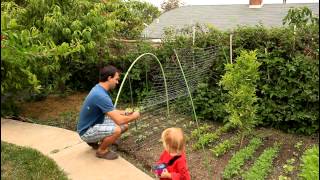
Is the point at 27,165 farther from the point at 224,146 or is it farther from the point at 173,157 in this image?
the point at 224,146

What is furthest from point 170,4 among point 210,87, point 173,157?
point 173,157

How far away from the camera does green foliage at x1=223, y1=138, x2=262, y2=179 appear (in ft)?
17.8

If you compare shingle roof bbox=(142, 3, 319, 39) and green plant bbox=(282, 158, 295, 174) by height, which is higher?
shingle roof bbox=(142, 3, 319, 39)

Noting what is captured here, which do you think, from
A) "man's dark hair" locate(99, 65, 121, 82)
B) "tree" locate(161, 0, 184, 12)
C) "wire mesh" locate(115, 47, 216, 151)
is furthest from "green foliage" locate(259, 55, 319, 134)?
"tree" locate(161, 0, 184, 12)

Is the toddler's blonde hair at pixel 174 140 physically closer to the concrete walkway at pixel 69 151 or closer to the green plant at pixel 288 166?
the concrete walkway at pixel 69 151

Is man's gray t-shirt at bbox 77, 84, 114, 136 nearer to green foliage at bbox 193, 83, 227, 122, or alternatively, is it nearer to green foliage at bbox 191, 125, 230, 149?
green foliage at bbox 191, 125, 230, 149

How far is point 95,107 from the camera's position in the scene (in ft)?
17.4

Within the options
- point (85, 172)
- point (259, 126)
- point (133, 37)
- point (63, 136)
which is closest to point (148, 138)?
point (63, 136)

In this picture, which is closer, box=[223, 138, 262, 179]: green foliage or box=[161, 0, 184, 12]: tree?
box=[223, 138, 262, 179]: green foliage

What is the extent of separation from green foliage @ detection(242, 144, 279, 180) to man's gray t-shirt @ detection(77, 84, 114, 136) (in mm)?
1939

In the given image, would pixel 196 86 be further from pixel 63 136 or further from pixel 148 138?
pixel 63 136

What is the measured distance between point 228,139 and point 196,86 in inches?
59.0

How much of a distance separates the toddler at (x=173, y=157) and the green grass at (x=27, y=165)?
1.47 meters

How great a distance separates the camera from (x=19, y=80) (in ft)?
11.6
